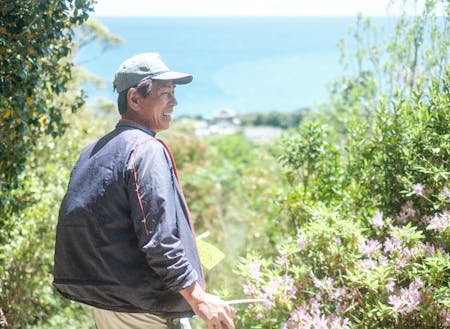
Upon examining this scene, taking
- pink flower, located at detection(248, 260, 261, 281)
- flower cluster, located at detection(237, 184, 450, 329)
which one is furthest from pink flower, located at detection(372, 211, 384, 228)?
pink flower, located at detection(248, 260, 261, 281)

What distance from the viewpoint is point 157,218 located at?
1889mm

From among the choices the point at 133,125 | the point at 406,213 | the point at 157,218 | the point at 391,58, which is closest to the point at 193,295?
the point at 157,218

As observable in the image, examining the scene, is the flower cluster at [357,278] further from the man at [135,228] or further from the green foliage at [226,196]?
the green foliage at [226,196]

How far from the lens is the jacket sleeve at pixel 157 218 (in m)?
1.87

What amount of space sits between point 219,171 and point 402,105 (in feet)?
21.3

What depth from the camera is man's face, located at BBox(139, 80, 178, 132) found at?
2156 mm

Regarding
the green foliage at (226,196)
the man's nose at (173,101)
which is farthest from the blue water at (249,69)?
the man's nose at (173,101)

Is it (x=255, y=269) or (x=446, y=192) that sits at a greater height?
(x=446, y=192)

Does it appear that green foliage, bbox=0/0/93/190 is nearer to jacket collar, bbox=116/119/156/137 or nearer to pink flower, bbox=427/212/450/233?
jacket collar, bbox=116/119/156/137

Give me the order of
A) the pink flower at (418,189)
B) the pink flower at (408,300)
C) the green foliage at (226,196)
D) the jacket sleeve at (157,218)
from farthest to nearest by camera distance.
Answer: the green foliage at (226,196) < the pink flower at (418,189) < the pink flower at (408,300) < the jacket sleeve at (157,218)

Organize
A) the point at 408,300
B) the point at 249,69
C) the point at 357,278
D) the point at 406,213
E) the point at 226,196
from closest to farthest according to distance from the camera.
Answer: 1. the point at 408,300
2. the point at 357,278
3. the point at 406,213
4. the point at 226,196
5. the point at 249,69

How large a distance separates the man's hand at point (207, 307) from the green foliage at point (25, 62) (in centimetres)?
155

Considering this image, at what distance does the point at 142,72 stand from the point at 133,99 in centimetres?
11

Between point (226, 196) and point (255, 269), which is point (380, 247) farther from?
point (226, 196)
